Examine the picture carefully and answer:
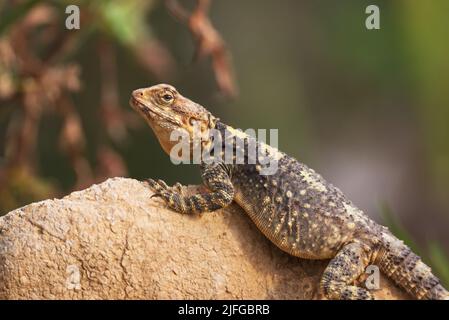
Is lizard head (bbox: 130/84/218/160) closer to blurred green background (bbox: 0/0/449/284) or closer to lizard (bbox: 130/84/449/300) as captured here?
lizard (bbox: 130/84/449/300)

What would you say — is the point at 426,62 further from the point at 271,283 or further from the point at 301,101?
the point at 301,101

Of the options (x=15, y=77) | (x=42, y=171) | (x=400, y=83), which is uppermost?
(x=15, y=77)

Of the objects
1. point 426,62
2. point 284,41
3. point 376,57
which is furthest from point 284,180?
point 284,41

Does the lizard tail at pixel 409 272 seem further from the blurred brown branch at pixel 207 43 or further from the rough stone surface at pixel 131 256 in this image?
the blurred brown branch at pixel 207 43

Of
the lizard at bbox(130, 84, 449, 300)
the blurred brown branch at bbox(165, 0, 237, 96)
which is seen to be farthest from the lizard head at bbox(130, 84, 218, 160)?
the blurred brown branch at bbox(165, 0, 237, 96)

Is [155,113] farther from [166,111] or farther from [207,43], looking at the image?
[207,43]

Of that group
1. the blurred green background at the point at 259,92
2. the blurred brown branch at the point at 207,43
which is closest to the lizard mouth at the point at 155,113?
the blurred green background at the point at 259,92
